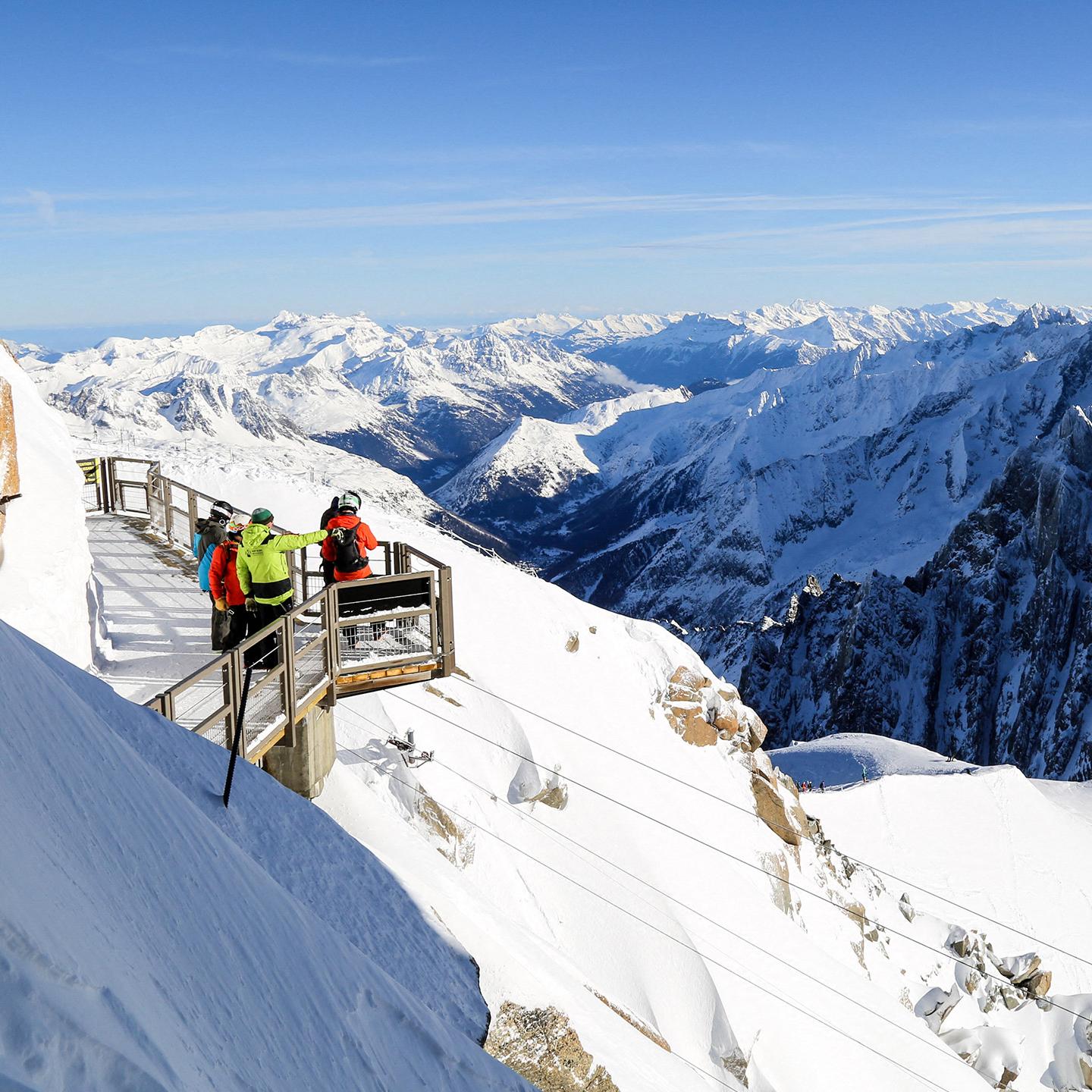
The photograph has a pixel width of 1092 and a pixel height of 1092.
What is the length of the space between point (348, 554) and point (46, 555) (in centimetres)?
326

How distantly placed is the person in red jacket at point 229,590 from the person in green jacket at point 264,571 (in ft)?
0.44

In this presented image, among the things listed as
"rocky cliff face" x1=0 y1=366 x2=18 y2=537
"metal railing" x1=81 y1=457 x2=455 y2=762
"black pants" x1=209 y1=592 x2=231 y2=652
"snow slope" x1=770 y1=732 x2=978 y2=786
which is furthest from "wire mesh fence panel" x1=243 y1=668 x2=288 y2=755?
"snow slope" x1=770 y1=732 x2=978 y2=786

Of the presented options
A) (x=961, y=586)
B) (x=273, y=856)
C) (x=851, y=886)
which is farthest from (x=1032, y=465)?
(x=273, y=856)

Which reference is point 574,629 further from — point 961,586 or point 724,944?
point 961,586

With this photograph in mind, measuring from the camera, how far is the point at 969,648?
113 meters

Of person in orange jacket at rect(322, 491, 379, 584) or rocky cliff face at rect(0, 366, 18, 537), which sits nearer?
rocky cliff face at rect(0, 366, 18, 537)

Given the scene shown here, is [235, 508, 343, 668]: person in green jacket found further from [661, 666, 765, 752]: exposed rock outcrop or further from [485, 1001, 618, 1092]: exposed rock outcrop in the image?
[661, 666, 765, 752]: exposed rock outcrop

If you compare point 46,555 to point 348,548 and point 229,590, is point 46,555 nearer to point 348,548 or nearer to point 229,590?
point 229,590

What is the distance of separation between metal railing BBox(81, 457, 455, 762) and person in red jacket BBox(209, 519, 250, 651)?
0.52 metres

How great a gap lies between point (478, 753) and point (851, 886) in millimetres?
16068

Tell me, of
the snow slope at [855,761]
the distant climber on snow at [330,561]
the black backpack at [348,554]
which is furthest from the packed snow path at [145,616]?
the snow slope at [855,761]

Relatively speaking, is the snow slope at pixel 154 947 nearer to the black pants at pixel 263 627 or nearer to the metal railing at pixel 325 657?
the metal railing at pixel 325 657

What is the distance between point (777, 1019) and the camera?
17734mm

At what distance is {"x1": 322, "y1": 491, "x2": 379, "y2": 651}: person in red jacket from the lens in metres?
11.3
